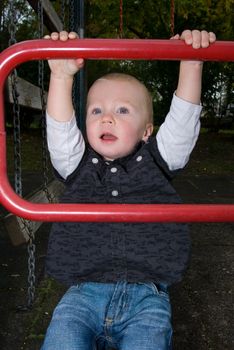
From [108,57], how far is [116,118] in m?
0.40

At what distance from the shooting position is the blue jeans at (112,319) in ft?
4.87

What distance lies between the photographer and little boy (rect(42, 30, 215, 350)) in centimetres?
162

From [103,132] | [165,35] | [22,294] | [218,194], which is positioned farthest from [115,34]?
[103,132]

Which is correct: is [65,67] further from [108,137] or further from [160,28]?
[160,28]

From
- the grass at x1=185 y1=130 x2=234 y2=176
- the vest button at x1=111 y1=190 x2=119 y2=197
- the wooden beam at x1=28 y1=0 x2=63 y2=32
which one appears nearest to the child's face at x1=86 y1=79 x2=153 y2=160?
the vest button at x1=111 y1=190 x2=119 y2=197

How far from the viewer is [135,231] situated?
1682 millimetres

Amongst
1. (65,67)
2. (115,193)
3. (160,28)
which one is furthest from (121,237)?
(160,28)

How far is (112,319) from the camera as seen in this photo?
5.08ft

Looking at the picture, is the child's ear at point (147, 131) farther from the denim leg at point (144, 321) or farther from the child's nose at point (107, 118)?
the denim leg at point (144, 321)

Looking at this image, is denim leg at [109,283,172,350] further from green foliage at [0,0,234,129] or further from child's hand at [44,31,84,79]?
green foliage at [0,0,234,129]

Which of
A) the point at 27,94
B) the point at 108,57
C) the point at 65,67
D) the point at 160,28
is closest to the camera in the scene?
the point at 108,57

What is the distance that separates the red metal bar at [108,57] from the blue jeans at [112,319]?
0.33 metres

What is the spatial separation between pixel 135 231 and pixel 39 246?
2075mm

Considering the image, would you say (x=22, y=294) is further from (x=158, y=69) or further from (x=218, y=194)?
(x=158, y=69)
